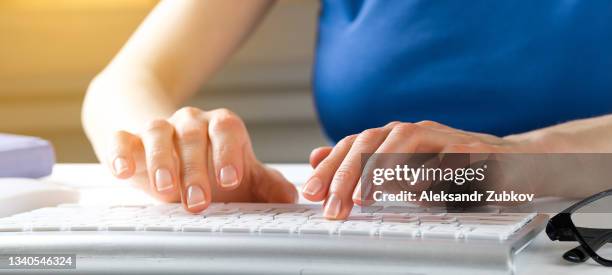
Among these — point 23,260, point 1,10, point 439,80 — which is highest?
point 1,10

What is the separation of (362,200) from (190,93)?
487mm

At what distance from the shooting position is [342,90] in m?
0.91

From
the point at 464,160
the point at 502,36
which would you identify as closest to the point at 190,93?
the point at 502,36

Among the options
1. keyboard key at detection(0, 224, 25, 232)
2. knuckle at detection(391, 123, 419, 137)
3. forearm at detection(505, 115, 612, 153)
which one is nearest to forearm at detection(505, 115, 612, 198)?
forearm at detection(505, 115, 612, 153)

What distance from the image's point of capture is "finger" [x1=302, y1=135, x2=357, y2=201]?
0.46m

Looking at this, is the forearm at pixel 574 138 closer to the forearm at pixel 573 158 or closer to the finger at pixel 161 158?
the forearm at pixel 573 158

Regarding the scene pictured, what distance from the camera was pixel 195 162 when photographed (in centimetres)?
51

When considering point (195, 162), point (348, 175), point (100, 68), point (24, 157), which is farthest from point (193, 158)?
point (100, 68)

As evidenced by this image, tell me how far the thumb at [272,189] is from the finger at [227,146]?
3cm

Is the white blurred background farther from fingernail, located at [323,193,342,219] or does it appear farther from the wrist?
fingernail, located at [323,193,342,219]

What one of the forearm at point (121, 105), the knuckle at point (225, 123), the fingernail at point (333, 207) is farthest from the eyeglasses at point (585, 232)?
the forearm at point (121, 105)

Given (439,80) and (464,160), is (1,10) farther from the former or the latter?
(464,160)

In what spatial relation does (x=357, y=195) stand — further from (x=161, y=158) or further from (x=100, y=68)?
(x=100, y=68)

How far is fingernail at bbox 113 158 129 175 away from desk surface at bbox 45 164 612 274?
7 centimetres
